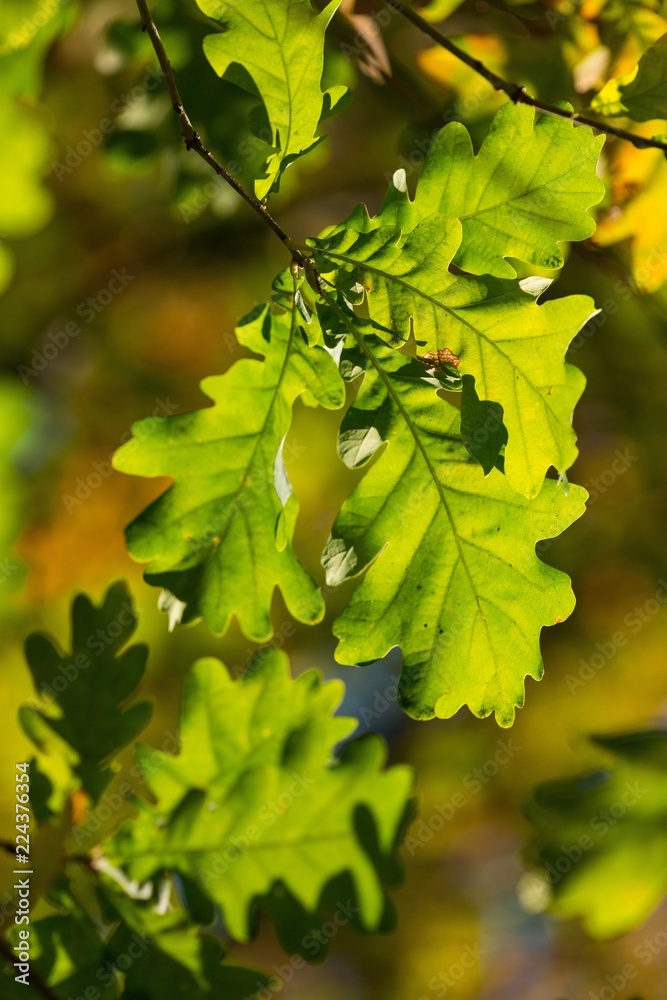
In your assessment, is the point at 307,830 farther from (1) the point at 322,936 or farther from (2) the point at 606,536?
(2) the point at 606,536

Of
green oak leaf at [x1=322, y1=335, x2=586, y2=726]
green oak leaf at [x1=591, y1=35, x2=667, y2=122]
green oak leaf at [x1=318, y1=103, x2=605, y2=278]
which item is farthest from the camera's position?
green oak leaf at [x1=591, y1=35, x2=667, y2=122]

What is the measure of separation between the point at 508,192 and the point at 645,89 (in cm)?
41

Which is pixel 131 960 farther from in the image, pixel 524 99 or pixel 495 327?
pixel 524 99

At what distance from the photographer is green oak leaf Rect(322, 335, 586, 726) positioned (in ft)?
3.80

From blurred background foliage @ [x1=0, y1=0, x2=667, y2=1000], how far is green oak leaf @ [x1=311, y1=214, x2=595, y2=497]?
0.89 meters

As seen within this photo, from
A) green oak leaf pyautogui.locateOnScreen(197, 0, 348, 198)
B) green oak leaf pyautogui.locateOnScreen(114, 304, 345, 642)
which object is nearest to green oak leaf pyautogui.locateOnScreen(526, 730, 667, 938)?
green oak leaf pyautogui.locateOnScreen(114, 304, 345, 642)

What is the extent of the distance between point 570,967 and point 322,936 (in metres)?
3.57

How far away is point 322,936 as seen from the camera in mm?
1625

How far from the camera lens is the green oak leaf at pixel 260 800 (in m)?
1.63

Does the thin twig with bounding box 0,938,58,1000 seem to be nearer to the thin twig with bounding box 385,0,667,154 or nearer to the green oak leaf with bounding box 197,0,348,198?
the green oak leaf with bounding box 197,0,348,198

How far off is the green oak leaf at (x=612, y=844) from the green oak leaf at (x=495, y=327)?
1.08m

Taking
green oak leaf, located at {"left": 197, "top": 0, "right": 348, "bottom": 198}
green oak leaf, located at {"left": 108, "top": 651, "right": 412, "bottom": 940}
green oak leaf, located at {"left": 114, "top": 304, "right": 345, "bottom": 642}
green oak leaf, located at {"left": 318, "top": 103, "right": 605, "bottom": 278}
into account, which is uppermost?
green oak leaf, located at {"left": 197, "top": 0, "right": 348, "bottom": 198}

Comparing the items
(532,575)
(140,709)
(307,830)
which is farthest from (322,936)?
(532,575)

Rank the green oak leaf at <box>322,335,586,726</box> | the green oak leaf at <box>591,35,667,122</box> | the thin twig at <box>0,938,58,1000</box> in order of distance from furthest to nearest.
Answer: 1. the thin twig at <box>0,938,58,1000</box>
2. the green oak leaf at <box>591,35,667,122</box>
3. the green oak leaf at <box>322,335,586,726</box>
